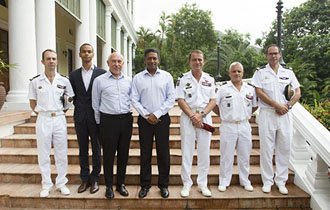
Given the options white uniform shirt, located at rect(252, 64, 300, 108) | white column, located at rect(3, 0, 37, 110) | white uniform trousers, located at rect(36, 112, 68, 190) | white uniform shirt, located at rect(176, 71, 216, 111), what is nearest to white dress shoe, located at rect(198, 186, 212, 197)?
white uniform shirt, located at rect(176, 71, 216, 111)

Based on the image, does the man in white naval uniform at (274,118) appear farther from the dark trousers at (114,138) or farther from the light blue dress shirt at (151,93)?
the dark trousers at (114,138)

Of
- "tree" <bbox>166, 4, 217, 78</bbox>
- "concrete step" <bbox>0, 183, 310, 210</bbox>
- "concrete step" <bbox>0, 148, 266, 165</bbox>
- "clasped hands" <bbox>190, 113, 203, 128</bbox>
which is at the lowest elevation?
"concrete step" <bbox>0, 183, 310, 210</bbox>

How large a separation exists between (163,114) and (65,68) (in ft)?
31.2

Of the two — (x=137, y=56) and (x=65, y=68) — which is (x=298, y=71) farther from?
(x=137, y=56)

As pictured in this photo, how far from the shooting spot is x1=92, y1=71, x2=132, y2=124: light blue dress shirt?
3.03 metres

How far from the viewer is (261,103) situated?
3348 millimetres

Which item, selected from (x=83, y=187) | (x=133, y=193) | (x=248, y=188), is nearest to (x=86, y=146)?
(x=83, y=187)

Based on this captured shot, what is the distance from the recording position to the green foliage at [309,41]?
17.0 meters

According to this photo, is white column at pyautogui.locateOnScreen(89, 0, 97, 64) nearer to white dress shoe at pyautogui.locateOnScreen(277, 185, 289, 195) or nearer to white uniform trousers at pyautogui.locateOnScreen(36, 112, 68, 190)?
white uniform trousers at pyautogui.locateOnScreen(36, 112, 68, 190)

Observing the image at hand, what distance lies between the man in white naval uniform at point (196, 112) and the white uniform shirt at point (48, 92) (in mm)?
1596

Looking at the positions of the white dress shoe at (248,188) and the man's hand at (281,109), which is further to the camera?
the white dress shoe at (248,188)

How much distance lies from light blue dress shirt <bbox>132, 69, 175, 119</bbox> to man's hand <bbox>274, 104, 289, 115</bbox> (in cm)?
146

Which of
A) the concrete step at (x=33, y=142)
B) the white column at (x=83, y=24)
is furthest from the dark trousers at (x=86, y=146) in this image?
the white column at (x=83, y=24)

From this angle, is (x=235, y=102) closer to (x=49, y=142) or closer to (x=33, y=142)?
(x=49, y=142)
